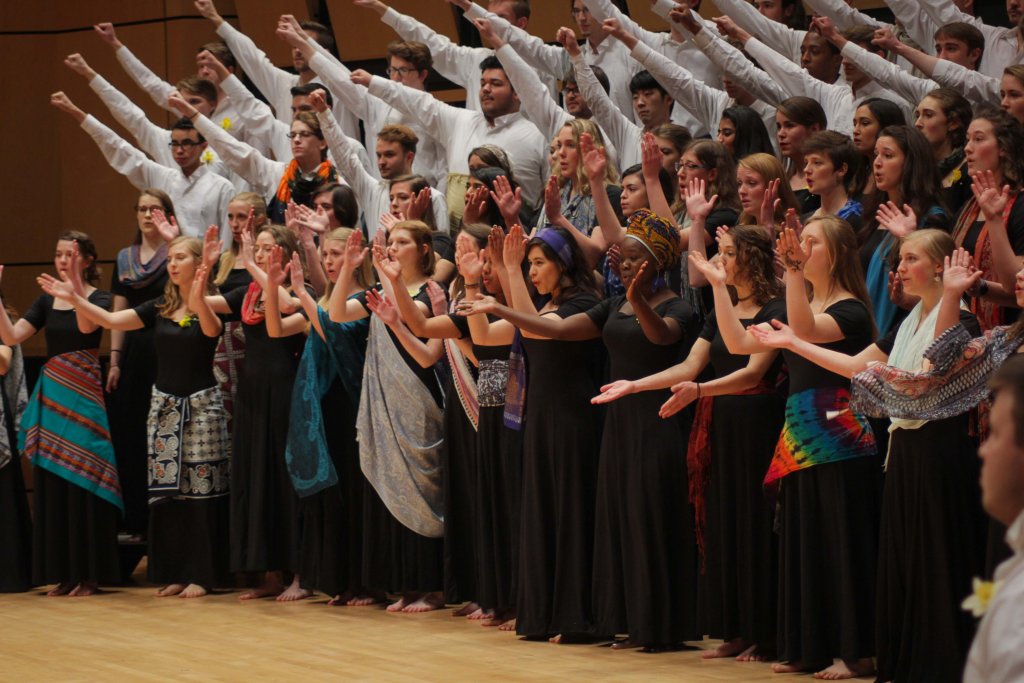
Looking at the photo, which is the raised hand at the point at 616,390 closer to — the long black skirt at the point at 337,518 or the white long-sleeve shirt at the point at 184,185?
the long black skirt at the point at 337,518

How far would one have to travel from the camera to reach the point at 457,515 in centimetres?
556

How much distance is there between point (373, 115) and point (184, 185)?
39.0 inches

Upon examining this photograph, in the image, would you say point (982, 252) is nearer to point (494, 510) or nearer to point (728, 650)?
point (728, 650)

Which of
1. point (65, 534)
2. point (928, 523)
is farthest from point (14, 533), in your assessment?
point (928, 523)

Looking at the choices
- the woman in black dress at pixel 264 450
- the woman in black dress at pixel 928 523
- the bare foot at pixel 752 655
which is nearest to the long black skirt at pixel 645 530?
the bare foot at pixel 752 655

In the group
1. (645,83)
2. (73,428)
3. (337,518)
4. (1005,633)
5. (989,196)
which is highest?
(645,83)

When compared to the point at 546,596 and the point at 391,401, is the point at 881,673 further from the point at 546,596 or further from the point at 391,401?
the point at 391,401

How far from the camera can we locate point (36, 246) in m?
9.23

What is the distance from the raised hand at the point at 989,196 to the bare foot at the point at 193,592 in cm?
352

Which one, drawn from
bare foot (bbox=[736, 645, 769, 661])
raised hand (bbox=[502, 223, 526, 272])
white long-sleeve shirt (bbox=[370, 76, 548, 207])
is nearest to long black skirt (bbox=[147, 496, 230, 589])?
white long-sleeve shirt (bbox=[370, 76, 548, 207])

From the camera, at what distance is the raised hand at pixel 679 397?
4.47 metres

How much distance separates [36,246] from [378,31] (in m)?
2.50

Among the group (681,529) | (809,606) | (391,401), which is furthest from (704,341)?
(391,401)

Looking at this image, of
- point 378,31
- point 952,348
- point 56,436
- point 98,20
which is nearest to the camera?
point 952,348
